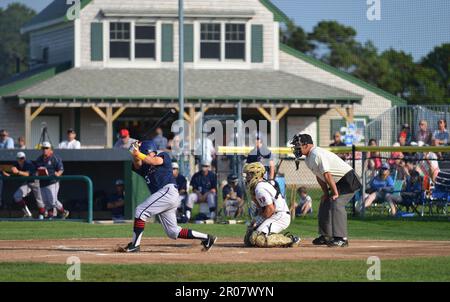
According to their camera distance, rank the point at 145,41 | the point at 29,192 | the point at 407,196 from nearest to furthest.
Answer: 1. the point at 407,196
2. the point at 29,192
3. the point at 145,41

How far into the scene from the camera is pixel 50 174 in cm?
2466

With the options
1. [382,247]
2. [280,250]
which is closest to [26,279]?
[280,250]

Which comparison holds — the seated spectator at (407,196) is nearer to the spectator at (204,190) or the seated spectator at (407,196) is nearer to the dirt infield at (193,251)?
the spectator at (204,190)

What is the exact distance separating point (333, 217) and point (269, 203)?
3.19 feet

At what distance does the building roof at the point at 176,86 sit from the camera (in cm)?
3825

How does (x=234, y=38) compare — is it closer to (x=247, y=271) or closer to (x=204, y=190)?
(x=204, y=190)

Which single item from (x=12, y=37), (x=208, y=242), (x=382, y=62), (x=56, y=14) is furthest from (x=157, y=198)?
(x=12, y=37)

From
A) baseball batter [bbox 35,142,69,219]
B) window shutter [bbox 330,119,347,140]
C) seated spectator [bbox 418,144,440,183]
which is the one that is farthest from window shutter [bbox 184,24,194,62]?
seated spectator [bbox 418,144,440,183]

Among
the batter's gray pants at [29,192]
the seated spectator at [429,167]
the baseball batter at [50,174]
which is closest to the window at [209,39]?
the baseball batter at [50,174]

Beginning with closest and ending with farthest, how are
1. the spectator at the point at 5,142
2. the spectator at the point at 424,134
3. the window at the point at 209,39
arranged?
the spectator at the point at 424,134 → the spectator at the point at 5,142 → the window at the point at 209,39

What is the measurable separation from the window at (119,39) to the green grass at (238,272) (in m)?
27.7

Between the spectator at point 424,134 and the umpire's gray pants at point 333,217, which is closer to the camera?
the umpire's gray pants at point 333,217

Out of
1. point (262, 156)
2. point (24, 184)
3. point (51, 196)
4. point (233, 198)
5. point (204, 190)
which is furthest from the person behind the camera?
point (24, 184)

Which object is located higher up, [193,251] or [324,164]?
[324,164]
